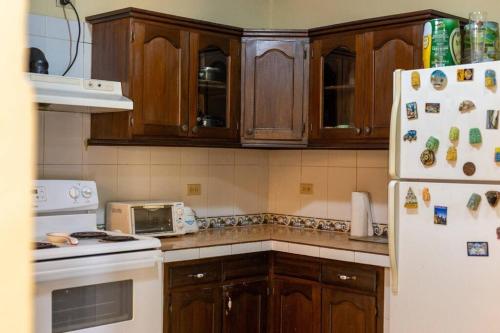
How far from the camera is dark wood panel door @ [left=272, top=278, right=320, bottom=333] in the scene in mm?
3414

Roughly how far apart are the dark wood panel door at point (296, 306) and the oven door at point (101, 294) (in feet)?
2.75

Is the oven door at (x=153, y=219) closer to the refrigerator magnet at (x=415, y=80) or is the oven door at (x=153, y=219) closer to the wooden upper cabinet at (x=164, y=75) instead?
the wooden upper cabinet at (x=164, y=75)

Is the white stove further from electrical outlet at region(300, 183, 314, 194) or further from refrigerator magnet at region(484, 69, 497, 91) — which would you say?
refrigerator magnet at region(484, 69, 497, 91)

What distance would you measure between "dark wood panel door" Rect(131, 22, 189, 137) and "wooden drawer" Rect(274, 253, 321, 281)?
88cm

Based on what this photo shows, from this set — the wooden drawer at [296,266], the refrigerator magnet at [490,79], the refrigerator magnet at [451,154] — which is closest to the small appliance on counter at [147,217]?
the wooden drawer at [296,266]

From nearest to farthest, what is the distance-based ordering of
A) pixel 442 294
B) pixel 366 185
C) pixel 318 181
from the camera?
pixel 442 294 < pixel 366 185 < pixel 318 181

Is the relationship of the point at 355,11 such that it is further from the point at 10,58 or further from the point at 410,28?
the point at 10,58

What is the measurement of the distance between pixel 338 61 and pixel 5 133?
10.9ft

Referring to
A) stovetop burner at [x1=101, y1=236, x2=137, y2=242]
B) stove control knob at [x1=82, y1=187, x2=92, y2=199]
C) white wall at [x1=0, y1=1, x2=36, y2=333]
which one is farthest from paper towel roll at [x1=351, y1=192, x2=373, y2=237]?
white wall at [x1=0, y1=1, x2=36, y2=333]

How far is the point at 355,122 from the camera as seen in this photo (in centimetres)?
346

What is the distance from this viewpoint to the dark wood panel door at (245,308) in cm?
342

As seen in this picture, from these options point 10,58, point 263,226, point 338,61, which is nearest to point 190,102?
point 338,61

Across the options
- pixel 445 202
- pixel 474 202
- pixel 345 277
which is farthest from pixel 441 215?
pixel 345 277

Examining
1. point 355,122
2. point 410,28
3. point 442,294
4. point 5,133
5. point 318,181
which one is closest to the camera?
point 5,133
